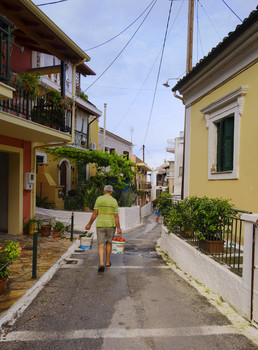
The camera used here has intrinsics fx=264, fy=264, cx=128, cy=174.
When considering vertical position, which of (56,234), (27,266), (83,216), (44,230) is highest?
(27,266)

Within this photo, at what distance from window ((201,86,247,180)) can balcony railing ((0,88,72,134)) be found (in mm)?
4431

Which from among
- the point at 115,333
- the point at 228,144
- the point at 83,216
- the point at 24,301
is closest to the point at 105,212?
the point at 24,301

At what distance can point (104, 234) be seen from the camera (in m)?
5.58

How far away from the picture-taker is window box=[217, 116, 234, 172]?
20.6 ft

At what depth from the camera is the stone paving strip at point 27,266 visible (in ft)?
12.8

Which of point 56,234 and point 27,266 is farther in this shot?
point 56,234

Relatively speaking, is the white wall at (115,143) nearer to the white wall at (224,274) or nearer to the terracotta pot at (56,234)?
the terracotta pot at (56,234)

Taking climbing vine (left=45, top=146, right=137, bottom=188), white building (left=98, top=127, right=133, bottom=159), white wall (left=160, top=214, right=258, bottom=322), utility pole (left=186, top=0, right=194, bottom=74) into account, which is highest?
utility pole (left=186, top=0, right=194, bottom=74)

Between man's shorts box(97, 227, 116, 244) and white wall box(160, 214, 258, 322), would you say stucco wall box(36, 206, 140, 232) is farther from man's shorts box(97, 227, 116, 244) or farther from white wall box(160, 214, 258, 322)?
white wall box(160, 214, 258, 322)

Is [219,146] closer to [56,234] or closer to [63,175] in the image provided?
[56,234]

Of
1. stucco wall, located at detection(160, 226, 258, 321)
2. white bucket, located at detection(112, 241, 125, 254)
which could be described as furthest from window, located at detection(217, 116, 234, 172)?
white bucket, located at detection(112, 241, 125, 254)

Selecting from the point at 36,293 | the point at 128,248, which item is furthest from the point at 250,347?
the point at 128,248

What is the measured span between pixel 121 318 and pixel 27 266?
292 centimetres

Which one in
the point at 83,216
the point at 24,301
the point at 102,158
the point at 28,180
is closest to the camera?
the point at 24,301
